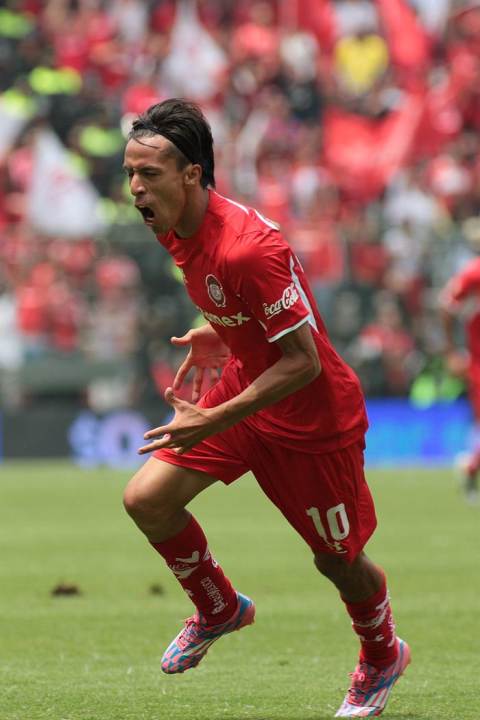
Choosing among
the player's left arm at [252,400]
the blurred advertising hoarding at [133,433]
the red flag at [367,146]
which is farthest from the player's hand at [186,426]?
the red flag at [367,146]

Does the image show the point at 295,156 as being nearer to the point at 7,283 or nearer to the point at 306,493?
the point at 7,283

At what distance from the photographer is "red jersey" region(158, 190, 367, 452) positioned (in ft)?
17.9

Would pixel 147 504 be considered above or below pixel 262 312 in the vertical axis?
below

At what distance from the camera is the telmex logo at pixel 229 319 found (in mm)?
5668

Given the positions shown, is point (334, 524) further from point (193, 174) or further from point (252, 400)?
point (193, 174)

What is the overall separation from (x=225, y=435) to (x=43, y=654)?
6.27ft

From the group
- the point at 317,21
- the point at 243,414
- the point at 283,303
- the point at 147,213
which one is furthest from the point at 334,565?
the point at 317,21

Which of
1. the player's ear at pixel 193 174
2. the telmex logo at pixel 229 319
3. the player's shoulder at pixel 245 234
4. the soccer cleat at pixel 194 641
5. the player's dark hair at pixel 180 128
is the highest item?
the player's dark hair at pixel 180 128

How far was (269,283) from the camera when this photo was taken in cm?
541

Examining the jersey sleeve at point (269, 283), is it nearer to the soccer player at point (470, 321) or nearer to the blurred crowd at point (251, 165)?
the soccer player at point (470, 321)

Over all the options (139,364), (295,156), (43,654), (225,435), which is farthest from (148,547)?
(295,156)

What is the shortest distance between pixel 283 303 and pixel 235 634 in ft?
10.7

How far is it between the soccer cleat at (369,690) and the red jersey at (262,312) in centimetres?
94

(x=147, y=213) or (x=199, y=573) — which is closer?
(x=147, y=213)
